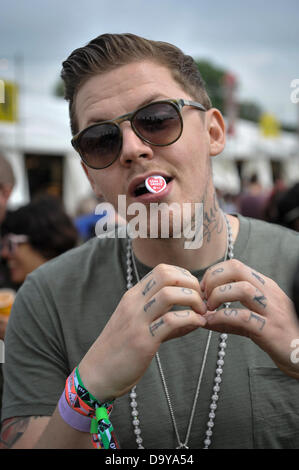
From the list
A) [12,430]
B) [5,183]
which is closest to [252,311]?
[12,430]

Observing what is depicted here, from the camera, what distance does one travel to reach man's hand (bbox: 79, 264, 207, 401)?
1.14m

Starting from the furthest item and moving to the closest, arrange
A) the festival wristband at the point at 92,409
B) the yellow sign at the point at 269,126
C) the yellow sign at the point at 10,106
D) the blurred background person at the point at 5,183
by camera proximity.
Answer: the yellow sign at the point at 269,126 < the yellow sign at the point at 10,106 < the blurred background person at the point at 5,183 < the festival wristband at the point at 92,409

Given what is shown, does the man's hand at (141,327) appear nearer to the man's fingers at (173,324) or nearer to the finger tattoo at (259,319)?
the man's fingers at (173,324)

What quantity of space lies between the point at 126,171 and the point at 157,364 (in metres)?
0.63

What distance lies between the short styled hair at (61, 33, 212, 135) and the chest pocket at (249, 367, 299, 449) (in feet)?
3.20

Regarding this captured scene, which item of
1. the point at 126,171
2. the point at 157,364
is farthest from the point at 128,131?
the point at 157,364

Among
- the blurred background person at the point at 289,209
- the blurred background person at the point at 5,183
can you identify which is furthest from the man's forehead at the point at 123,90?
the blurred background person at the point at 5,183

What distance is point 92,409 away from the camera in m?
1.25

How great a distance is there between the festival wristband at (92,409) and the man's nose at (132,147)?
66 cm

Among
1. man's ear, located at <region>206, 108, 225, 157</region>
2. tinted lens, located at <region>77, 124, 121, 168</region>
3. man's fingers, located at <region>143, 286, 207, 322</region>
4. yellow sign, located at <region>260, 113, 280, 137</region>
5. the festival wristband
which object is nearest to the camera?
man's fingers, located at <region>143, 286, 207, 322</region>

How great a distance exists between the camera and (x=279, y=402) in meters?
1.45

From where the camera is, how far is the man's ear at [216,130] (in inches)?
70.2

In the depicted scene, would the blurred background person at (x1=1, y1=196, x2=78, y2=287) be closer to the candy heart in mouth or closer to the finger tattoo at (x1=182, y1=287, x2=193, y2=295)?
the candy heart in mouth

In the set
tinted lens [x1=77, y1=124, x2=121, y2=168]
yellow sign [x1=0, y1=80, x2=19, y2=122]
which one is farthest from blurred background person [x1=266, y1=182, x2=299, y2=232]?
yellow sign [x1=0, y1=80, x2=19, y2=122]
